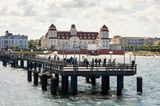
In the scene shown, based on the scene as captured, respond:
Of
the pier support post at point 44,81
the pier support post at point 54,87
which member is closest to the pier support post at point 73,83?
the pier support post at point 54,87

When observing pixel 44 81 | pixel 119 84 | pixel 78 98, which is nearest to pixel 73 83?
pixel 78 98

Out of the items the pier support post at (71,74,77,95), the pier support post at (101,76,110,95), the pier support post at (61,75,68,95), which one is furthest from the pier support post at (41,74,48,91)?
the pier support post at (101,76,110,95)

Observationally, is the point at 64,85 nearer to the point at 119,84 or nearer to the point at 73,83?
the point at 73,83

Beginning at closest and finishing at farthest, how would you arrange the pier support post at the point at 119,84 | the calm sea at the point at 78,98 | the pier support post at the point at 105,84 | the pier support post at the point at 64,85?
the calm sea at the point at 78,98 → the pier support post at the point at 119,84 → the pier support post at the point at 64,85 → the pier support post at the point at 105,84

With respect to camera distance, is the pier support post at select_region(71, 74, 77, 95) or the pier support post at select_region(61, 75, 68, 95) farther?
the pier support post at select_region(61, 75, 68, 95)

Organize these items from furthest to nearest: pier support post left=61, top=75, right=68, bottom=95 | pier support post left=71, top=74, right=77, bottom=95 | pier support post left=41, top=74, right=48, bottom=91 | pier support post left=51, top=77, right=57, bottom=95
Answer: pier support post left=41, top=74, right=48, bottom=91 → pier support post left=61, top=75, right=68, bottom=95 → pier support post left=51, top=77, right=57, bottom=95 → pier support post left=71, top=74, right=77, bottom=95

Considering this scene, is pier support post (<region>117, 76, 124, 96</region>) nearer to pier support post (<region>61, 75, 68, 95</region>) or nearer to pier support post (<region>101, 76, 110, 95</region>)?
pier support post (<region>101, 76, 110, 95</region>)

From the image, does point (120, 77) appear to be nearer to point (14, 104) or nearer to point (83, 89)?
point (83, 89)

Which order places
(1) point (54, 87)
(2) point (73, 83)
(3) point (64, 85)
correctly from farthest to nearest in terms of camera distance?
(3) point (64, 85) → (1) point (54, 87) → (2) point (73, 83)

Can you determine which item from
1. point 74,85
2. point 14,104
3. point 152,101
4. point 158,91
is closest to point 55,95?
point 74,85

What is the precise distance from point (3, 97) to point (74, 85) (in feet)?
27.1

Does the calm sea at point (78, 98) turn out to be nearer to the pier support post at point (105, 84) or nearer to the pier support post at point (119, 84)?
the pier support post at point (119, 84)

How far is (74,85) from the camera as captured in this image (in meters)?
55.9

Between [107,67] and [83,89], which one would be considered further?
[83,89]
